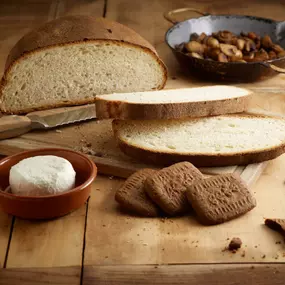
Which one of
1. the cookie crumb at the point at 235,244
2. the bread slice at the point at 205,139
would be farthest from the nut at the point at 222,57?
the cookie crumb at the point at 235,244

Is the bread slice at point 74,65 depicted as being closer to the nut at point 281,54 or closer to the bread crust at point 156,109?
the bread crust at point 156,109

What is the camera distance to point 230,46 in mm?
3658

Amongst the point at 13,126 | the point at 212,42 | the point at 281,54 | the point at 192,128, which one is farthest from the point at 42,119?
the point at 281,54

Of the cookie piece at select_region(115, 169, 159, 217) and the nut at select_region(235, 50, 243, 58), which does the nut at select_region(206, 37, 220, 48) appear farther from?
the cookie piece at select_region(115, 169, 159, 217)

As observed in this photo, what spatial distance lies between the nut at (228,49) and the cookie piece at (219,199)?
135 centimetres

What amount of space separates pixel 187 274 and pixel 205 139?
79 centimetres

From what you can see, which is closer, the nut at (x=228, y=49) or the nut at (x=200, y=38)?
the nut at (x=228, y=49)

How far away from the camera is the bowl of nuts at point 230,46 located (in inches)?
137

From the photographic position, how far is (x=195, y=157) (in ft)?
8.68

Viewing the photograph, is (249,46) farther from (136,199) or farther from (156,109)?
(136,199)

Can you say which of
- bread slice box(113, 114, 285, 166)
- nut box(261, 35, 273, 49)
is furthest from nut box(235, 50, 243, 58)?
bread slice box(113, 114, 285, 166)

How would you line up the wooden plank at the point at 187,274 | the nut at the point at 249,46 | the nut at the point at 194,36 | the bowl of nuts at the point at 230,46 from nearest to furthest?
the wooden plank at the point at 187,274 → the bowl of nuts at the point at 230,46 → the nut at the point at 249,46 → the nut at the point at 194,36

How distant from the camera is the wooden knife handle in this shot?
2.90 m

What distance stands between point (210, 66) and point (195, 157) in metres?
0.98
